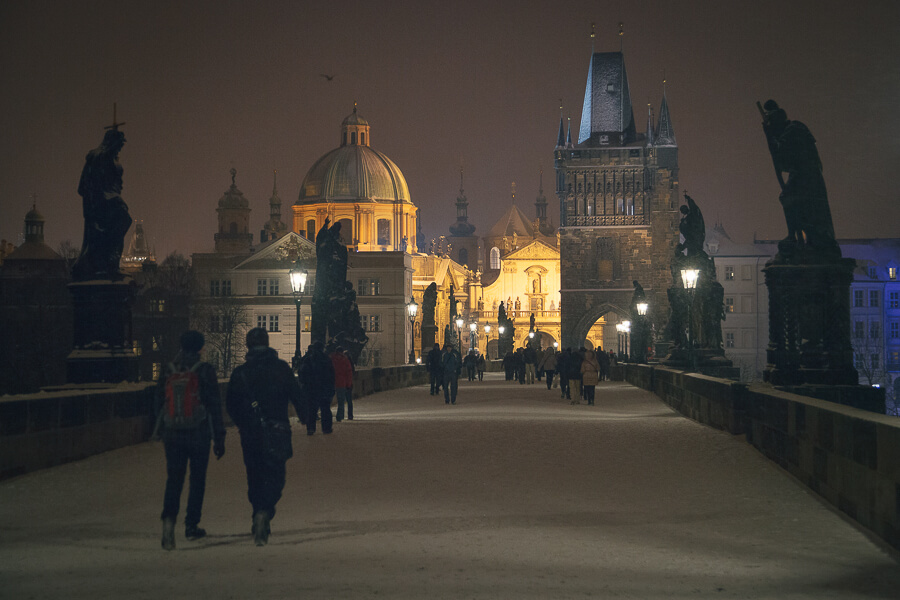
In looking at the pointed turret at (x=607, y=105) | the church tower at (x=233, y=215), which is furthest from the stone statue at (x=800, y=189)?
the church tower at (x=233, y=215)

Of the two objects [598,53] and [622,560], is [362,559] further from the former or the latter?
[598,53]

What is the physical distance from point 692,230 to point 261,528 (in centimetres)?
2215

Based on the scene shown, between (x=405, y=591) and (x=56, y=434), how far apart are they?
7351 millimetres

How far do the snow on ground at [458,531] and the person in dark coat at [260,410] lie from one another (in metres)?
0.39

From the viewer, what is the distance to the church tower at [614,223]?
9306cm

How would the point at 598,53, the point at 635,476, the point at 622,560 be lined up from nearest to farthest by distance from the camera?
1. the point at 622,560
2. the point at 635,476
3. the point at 598,53

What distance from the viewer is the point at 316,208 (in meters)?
118

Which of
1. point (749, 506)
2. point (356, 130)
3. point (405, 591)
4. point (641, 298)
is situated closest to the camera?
point (405, 591)

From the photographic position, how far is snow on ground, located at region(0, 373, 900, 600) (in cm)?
707

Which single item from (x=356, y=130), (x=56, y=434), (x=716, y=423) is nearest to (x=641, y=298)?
(x=716, y=423)

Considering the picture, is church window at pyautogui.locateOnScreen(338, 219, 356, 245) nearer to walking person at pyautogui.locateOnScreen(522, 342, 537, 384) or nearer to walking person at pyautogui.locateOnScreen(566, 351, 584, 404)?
walking person at pyautogui.locateOnScreen(522, 342, 537, 384)

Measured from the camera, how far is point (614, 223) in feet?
312

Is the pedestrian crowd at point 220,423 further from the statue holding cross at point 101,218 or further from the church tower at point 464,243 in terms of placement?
the church tower at point 464,243

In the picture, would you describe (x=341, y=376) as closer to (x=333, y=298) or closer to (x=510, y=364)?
(x=333, y=298)
